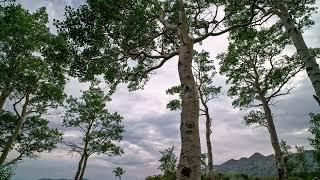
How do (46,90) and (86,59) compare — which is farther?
(46,90)

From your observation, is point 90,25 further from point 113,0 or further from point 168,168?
point 168,168

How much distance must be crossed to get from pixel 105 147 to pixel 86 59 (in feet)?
62.7

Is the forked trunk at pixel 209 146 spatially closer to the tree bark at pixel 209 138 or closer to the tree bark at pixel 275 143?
the tree bark at pixel 209 138

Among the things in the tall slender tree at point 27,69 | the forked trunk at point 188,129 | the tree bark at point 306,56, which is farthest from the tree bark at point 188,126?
the tall slender tree at point 27,69

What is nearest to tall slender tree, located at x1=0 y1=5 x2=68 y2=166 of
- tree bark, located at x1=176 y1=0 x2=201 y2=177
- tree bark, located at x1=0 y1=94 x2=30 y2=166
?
tree bark, located at x1=0 y1=94 x2=30 y2=166

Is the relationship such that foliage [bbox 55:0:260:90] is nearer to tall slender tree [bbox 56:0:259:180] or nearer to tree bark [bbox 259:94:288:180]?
tall slender tree [bbox 56:0:259:180]

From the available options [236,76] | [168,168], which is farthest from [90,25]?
[168,168]

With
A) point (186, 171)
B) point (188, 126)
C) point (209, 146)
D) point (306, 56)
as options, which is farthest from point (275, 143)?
point (186, 171)

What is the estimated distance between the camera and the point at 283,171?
60.2ft

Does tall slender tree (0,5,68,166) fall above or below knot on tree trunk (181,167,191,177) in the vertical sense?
above

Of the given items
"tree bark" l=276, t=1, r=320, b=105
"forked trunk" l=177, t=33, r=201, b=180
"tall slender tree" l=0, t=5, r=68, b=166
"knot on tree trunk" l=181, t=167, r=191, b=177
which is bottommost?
"knot on tree trunk" l=181, t=167, r=191, b=177

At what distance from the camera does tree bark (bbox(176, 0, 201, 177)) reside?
7250 millimetres

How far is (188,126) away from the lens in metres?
7.91

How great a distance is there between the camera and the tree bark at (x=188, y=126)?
23.8 feet
